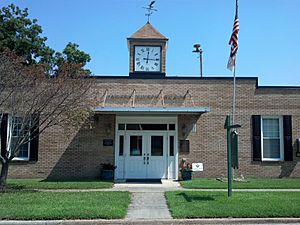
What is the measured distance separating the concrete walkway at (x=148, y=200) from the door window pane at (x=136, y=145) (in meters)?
2.11

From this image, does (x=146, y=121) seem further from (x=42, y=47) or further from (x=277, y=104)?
(x=42, y=47)

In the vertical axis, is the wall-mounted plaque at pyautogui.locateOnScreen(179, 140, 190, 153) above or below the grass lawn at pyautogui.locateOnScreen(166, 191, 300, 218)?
above

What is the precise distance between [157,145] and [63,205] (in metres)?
8.38

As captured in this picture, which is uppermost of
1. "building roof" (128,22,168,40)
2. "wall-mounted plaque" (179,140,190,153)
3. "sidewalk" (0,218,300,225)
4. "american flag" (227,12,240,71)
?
"building roof" (128,22,168,40)

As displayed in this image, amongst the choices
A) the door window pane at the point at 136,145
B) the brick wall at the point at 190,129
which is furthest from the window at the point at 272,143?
the door window pane at the point at 136,145

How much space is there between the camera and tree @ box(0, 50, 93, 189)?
13547 mm

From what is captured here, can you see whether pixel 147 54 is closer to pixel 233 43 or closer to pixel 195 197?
pixel 233 43

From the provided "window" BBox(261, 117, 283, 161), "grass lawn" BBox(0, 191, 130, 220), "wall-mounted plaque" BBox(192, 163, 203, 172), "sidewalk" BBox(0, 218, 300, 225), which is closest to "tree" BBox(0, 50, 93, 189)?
"grass lawn" BBox(0, 191, 130, 220)

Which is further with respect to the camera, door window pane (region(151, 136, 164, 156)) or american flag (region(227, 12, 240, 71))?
door window pane (region(151, 136, 164, 156))

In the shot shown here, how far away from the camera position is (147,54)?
20188 mm

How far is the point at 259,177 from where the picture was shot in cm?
1784

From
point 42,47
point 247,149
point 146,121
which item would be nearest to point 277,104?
point 247,149

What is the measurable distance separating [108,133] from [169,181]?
384 cm

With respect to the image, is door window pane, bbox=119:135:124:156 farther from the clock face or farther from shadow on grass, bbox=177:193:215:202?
shadow on grass, bbox=177:193:215:202
